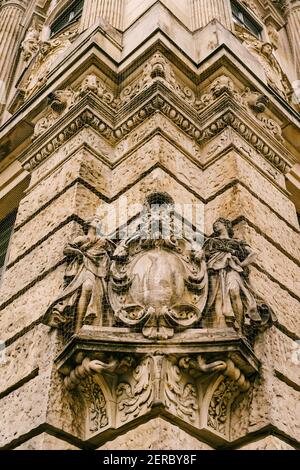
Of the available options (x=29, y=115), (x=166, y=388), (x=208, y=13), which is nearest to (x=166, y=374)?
(x=166, y=388)

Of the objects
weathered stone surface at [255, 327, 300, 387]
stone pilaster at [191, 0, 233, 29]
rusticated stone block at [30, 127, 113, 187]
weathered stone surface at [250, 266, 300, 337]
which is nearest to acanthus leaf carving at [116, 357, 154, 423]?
weathered stone surface at [255, 327, 300, 387]

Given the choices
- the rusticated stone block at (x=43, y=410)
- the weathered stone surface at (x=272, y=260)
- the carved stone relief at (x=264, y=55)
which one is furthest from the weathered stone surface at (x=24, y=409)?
the carved stone relief at (x=264, y=55)

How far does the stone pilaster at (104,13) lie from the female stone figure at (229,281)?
4.93m

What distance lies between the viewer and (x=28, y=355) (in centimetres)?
534

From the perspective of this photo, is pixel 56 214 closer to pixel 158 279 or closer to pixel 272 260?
pixel 158 279

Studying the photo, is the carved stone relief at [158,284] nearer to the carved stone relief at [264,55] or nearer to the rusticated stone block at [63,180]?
the rusticated stone block at [63,180]

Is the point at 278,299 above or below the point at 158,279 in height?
above

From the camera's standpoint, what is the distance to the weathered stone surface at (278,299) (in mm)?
5488

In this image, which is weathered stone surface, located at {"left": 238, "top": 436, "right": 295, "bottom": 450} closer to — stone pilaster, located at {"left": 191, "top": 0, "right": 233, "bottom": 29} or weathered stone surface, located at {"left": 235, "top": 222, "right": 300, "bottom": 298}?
weathered stone surface, located at {"left": 235, "top": 222, "right": 300, "bottom": 298}

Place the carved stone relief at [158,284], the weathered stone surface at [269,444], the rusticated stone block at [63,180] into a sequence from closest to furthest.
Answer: the weathered stone surface at [269,444]
the carved stone relief at [158,284]
the rusticated stone block at [63,180]

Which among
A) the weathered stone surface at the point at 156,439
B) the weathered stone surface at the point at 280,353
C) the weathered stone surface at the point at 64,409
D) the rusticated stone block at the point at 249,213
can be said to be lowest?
the weathered stone surface at the point at 156,439

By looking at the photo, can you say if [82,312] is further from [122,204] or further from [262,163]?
[262,163]

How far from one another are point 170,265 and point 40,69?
22.3ft

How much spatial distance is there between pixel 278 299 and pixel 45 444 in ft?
8.56
